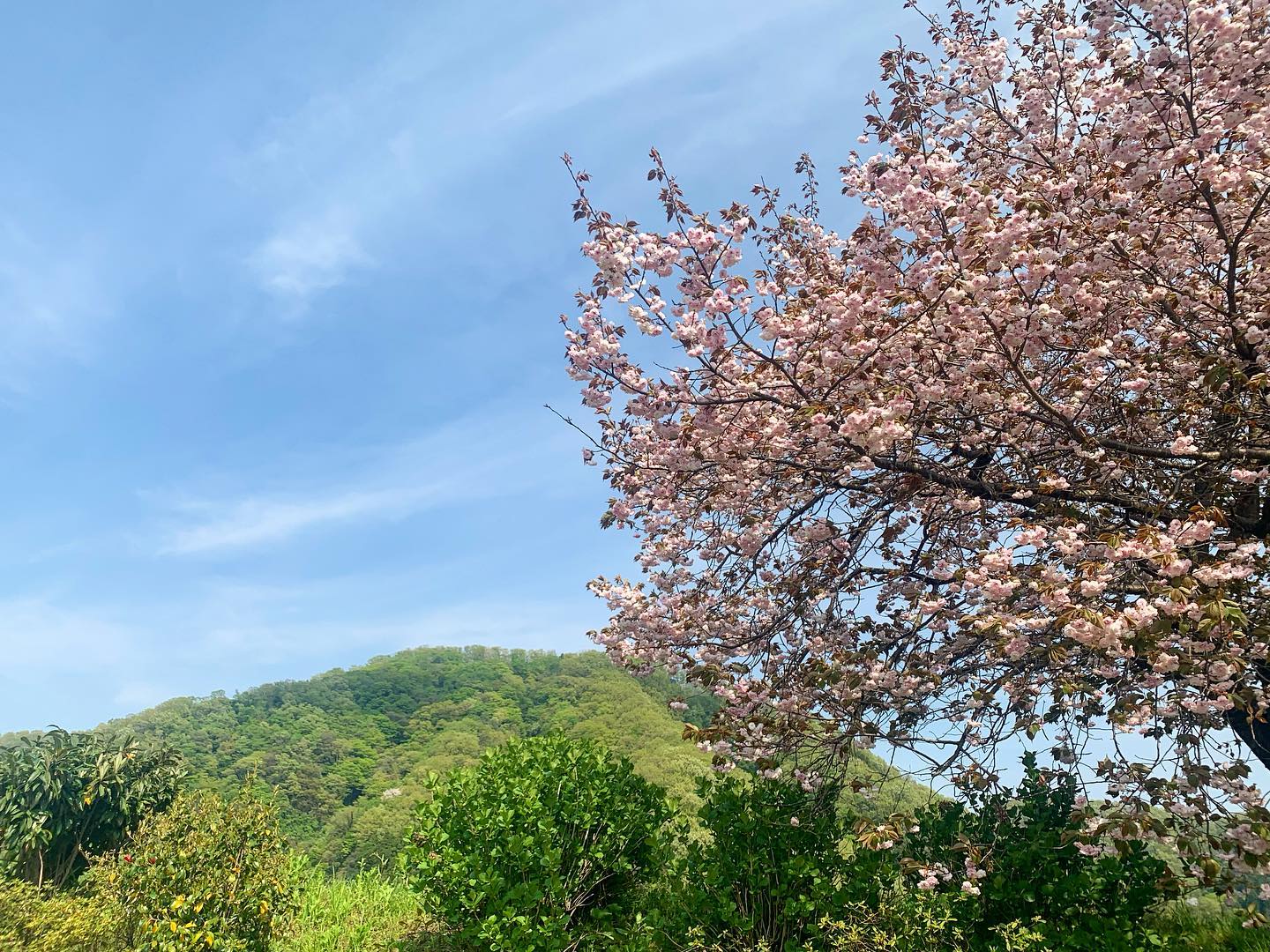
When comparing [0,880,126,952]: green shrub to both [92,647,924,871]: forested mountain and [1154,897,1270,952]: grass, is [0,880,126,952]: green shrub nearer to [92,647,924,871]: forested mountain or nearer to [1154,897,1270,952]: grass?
[92,647,924,871]: forested mountain

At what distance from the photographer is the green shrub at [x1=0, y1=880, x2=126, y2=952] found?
7.27 meters

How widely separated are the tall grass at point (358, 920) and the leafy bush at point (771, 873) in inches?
120

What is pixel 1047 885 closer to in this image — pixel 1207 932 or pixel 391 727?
pixel 1207 932

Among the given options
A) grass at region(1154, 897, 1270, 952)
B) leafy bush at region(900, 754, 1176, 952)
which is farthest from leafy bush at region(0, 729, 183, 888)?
grass at region(1154, 897, 1270, 952)

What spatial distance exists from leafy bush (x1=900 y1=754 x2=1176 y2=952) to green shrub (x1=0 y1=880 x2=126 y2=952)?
7970 mm

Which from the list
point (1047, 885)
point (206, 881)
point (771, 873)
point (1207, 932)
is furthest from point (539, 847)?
point (1207, 932)

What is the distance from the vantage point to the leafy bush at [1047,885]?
553 cm

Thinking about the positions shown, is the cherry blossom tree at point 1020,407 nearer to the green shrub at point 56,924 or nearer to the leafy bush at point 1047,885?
the leafy bush at point 1047,885

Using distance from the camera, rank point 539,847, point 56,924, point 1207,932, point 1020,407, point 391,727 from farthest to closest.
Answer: point 391,727 → point 56,924 → point 1207,932 → point 539,847 → point 1020,407

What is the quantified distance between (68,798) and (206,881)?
19.7 feet

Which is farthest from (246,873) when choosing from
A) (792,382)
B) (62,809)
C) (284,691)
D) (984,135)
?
(284,691)

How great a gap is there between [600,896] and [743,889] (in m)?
1.70

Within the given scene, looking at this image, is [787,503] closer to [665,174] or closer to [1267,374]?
[665,174]

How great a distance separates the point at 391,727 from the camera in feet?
Result: 101
